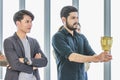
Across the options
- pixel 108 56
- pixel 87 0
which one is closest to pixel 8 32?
pixel 87 0

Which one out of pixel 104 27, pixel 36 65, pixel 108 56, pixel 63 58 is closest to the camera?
pixel 108 56

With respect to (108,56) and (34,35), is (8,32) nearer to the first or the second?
(34,35)

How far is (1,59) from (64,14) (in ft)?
2.95

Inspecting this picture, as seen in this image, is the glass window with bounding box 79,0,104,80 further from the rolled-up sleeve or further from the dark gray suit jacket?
the rolled-up sleeve

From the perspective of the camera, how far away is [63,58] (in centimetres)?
245

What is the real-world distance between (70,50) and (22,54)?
464 millimetres

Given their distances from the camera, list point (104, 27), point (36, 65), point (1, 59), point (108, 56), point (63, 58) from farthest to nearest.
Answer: point (104, 27) → point (1, 59) → point (36, 65) → point (63, 58) → point (108, 56)

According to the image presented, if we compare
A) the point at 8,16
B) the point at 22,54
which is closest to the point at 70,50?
the point at 22,54

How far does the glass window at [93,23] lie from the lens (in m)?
4.18

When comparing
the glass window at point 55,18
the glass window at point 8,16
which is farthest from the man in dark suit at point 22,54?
the glass window at point 8,16

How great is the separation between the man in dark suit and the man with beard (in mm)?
248

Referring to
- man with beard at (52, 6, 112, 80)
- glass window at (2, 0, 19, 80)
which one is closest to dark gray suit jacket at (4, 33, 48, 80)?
man with beard at (52, 6, 112, 80)

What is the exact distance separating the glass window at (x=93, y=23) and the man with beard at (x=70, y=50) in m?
1.59

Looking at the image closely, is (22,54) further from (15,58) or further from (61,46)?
(61,46)
